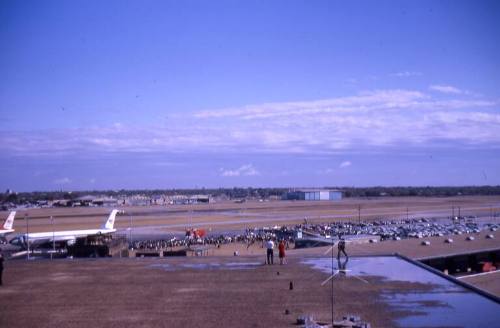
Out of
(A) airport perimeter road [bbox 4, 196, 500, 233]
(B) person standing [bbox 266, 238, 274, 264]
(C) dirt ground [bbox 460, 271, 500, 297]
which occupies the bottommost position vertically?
(C) dirt ground [bbox 460, 271, 500, 297]

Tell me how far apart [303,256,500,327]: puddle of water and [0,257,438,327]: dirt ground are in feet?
1.52

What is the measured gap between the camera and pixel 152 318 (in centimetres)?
1266

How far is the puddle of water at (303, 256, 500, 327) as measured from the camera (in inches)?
463

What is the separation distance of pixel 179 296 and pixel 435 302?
6.45 meters

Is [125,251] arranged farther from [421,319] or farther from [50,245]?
[421,319]

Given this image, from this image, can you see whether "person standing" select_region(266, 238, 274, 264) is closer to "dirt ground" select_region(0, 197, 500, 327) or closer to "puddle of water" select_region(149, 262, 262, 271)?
"puddle of water" select_region(149, 262, 262, 271)

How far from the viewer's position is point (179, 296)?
15.3m

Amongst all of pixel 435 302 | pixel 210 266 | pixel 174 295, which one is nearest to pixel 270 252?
pixel 210 266

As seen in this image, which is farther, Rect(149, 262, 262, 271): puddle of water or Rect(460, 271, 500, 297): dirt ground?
Rect(460, 271, 500, 297): dirt ground

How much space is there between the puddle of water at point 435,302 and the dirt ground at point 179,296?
46 cm

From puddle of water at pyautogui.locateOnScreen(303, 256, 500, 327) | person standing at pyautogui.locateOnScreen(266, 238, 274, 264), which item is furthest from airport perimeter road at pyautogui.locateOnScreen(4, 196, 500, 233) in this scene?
puddle of water at pyautogui.locateOnScreen(303, 256, 500, 327)

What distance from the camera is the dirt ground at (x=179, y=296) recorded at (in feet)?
41.1

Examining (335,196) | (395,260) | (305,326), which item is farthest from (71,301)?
(335,196)

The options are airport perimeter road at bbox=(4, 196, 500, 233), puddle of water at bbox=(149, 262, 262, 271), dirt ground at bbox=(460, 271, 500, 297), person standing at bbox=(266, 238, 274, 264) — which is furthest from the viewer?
airport perimeter road at bbox=(4, 196, 500, 233)
